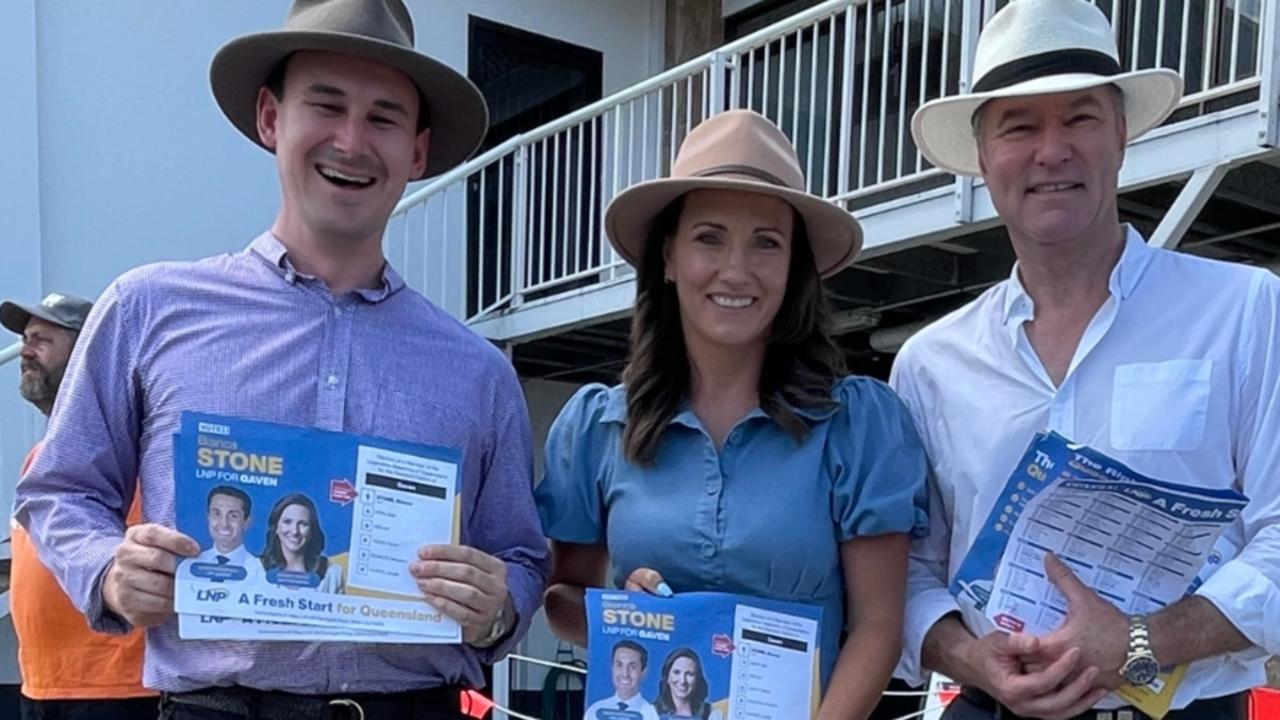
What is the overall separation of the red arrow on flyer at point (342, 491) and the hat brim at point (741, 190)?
32.6 inches

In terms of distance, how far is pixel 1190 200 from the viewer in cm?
452

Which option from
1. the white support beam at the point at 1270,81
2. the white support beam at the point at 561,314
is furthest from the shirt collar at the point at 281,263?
the white support beam at the point at 561,314

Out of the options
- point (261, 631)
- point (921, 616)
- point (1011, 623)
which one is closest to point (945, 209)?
point (921, 616)

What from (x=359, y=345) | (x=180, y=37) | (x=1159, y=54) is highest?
(x=180, y=37)

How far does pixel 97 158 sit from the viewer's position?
7.62 meters

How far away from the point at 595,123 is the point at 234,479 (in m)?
6.29

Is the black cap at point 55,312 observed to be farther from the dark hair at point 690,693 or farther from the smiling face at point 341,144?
the dark hair at point 690,693

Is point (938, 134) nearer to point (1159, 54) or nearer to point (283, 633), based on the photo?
point (283, 633)

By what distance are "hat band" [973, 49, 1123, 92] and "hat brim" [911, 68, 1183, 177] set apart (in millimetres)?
22

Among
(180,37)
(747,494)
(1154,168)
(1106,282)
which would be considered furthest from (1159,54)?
(180,37)

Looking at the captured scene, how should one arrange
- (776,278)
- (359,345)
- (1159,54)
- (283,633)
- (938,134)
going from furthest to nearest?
(1159,54), (938,134), (776,278), (359,345), (283,633)

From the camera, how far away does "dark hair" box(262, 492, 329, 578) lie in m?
1.91

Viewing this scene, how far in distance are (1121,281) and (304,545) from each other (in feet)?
5.04

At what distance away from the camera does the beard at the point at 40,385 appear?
477 centimetres
